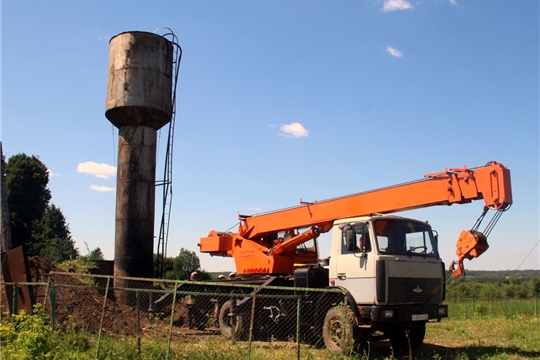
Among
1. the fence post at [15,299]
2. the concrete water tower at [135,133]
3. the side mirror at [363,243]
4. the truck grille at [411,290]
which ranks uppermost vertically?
the concrete water tower at [135,133]

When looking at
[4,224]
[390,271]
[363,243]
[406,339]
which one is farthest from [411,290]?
[4,224]

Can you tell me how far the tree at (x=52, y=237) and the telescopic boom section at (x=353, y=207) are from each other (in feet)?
88.8

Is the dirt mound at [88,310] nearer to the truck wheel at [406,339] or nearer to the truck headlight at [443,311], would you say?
the truck wheel at [406,339]

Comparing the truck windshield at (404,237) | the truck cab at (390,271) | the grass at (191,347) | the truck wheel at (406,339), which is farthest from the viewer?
the truck wheel at (406,339)

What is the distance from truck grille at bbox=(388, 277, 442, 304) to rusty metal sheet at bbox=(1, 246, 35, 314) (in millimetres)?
8940

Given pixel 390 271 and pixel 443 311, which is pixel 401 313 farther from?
pixel 443 311

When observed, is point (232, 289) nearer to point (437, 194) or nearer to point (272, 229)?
point (272, 229)

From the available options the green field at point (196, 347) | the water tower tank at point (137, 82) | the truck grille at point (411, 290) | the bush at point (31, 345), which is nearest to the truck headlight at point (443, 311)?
the truck grille at point (411, 290)

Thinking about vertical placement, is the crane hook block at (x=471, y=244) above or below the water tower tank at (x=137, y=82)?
below

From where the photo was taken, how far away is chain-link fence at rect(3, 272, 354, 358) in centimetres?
1034

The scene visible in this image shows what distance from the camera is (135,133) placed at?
18.2 m

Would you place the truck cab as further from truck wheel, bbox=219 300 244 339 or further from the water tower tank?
the water tower tank

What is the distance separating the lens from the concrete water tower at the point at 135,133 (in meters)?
17.7

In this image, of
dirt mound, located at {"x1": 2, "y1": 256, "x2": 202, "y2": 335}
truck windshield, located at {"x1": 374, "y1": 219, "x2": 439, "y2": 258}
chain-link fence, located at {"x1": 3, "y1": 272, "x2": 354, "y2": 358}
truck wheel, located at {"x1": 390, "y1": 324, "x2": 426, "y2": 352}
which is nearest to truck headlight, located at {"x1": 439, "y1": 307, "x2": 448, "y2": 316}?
truck wheel, located at {"x1": 390, "y1": 324, "x2": 426, "y2": 352}
